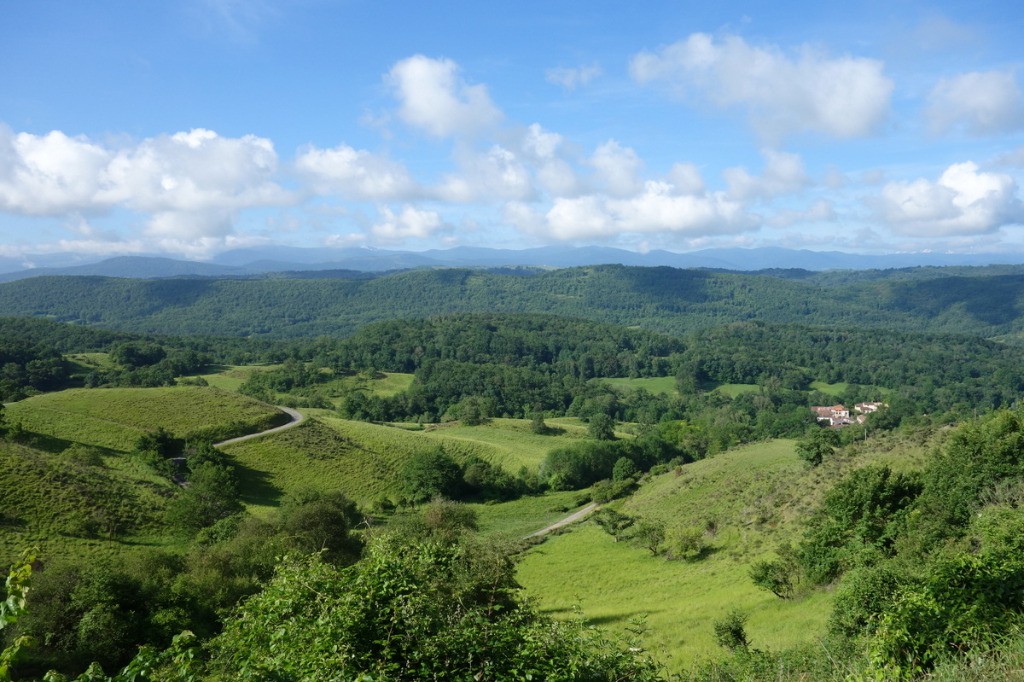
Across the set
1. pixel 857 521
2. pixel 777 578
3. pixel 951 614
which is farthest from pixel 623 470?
pixel 951 614

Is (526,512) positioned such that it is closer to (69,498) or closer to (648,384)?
(69,498)

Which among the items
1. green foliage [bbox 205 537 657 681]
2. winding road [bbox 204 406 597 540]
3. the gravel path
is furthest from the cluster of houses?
green foliage [bbox 205 537 657 681]

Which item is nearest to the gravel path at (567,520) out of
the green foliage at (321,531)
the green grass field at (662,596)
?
the green grass field at (662,596)

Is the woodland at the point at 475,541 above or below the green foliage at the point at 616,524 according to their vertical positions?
above

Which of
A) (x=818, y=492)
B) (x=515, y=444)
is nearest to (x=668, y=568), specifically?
(x=818, y=492)

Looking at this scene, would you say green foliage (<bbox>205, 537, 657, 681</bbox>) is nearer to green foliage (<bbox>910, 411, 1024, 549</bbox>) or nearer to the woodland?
the woodland

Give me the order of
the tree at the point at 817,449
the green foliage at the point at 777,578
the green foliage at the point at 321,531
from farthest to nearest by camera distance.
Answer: the tree at the point at 817,449
the green foliage at the point at 321,531
the green foliage at the point at 777,578

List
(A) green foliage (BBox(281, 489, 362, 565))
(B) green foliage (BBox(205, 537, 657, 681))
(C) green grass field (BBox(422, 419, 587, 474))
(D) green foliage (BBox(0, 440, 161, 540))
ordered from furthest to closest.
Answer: (C) green grass field (BBox(422, 419, 587, 474)), (D) green foliage (BBox(0, 440, 161, 540)), (A) green foliage (BBox(281, 489, 362, 565)), (B) green foliage (BBox(205, 537, 657, 681))

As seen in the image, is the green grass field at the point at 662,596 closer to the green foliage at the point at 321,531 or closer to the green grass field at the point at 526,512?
the green grass field at the point at 526,512

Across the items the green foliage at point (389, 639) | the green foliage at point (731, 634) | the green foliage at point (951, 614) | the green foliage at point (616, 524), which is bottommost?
the green foliage at point (616, 524)

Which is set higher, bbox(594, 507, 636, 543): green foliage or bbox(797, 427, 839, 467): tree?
bbox(797, 427, 839, 467): tree
